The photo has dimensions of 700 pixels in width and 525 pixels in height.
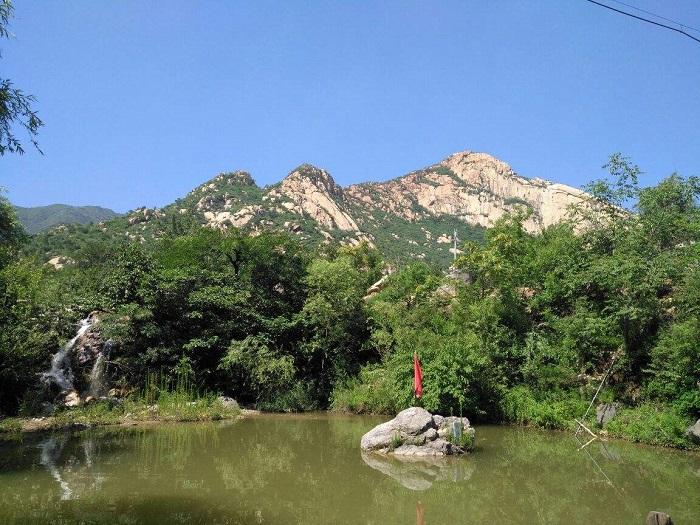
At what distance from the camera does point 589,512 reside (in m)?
9.34

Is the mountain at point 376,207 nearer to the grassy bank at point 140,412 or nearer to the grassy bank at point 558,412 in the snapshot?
the grassy bank at point 558,412

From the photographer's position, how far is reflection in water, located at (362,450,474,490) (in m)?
11.3

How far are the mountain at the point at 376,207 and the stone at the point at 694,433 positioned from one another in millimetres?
12109

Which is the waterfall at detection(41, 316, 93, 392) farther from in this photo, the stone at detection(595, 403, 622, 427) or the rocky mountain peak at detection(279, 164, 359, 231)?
the rocky mountain peak at detection(279, 164, 359, 231)

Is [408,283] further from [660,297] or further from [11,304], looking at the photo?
[11,304]

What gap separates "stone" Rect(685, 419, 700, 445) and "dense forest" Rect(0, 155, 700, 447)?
21 centimetres

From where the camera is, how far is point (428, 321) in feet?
70.0

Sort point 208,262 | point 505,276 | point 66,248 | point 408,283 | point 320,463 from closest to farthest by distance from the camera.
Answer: point 320,463 → point 505,276 → point 408,283 → point 208,262 → point 66,248

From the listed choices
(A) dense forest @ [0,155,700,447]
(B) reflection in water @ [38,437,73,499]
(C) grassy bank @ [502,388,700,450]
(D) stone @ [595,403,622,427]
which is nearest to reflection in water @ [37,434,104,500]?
(B) reflection in water @ [38,437,73,499]

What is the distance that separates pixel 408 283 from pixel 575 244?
706 cm

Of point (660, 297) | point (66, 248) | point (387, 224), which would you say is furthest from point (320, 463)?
point (387, 224)

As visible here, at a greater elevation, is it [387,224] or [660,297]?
[387,224]

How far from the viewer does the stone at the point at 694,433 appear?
13873mm

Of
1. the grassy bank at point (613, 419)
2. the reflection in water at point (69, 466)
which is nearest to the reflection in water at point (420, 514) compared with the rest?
the reflection in water at point (69, 466)
